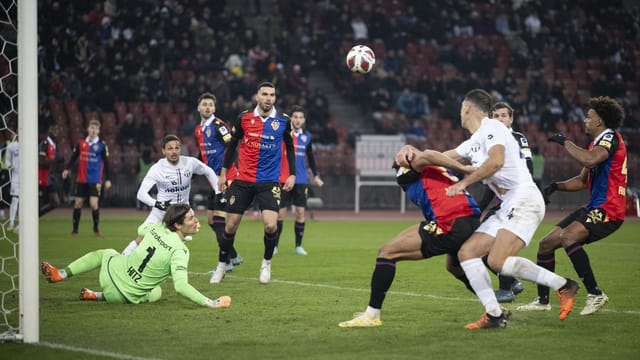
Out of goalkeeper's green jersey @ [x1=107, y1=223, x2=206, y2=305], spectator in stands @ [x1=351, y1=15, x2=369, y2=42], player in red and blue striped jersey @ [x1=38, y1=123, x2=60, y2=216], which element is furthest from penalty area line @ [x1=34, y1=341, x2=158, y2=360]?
spectator in stands @ [x1=351, y1=15, x2=369, y2=42]

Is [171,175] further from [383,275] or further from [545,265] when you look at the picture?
[545,265]

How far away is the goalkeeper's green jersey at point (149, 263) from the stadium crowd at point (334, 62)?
19.0m

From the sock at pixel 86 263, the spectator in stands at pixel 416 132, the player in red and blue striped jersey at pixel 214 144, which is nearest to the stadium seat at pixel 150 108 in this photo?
the spectator in stands at pixel 416 132

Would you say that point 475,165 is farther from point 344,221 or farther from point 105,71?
point 105,71

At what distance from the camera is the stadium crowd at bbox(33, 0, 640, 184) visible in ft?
101

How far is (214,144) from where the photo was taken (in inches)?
557

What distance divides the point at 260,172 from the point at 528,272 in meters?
4.78

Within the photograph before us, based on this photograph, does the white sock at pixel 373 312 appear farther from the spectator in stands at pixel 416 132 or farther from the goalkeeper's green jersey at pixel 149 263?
the spectator in stands at pixel 416 132

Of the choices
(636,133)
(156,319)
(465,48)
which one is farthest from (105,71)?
(156,319)

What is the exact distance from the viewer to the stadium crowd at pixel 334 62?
30.8 metres

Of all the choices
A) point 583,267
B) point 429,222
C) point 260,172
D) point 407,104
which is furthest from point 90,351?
point 407,104

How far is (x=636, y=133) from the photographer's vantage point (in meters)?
32.7

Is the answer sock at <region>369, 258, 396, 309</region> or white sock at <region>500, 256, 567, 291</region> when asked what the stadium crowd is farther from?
white sock at <region>500, 256, 567, 291</region>

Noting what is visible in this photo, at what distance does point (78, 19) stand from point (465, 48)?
47.7 ft
